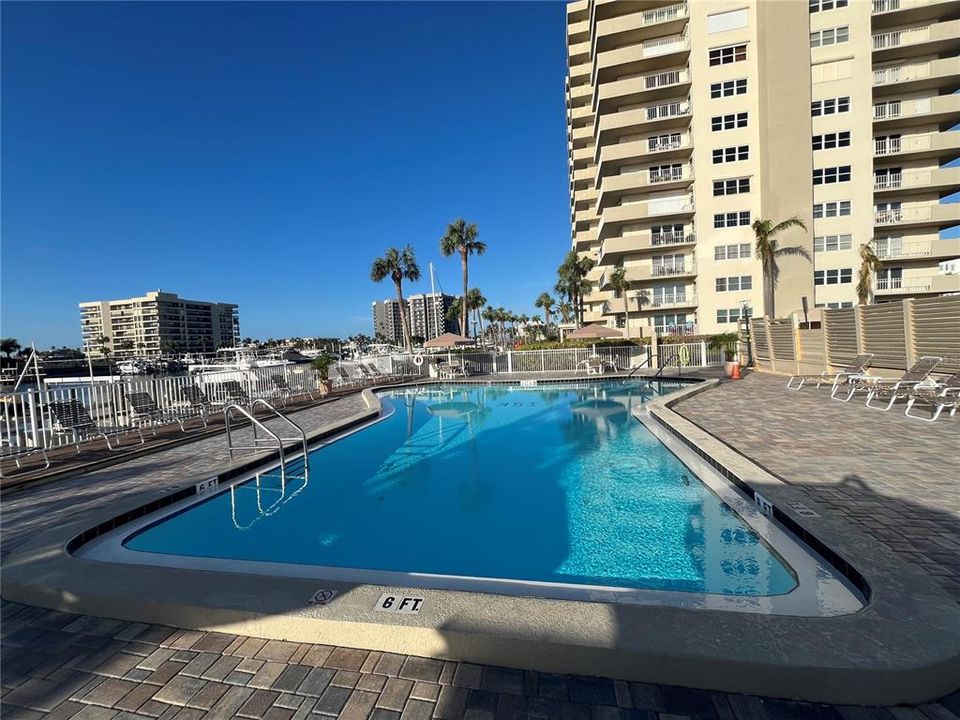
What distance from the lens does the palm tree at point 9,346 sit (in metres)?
68.8

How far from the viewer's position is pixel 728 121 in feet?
102

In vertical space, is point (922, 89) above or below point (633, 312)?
above

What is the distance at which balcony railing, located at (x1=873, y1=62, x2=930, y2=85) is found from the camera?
29.6m

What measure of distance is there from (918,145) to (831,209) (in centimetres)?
707

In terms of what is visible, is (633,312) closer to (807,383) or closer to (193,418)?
(807,383)

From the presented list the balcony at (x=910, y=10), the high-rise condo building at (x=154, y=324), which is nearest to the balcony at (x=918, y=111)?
the balcony at (x=910, y=10)

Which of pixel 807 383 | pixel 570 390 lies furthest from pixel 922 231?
pixel 570 390

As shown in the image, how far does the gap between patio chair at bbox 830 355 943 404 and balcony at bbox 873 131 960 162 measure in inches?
1187

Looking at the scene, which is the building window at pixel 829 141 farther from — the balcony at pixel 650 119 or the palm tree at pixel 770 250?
the balcony at pixel 650 119

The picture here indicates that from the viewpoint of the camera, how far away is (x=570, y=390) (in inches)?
673

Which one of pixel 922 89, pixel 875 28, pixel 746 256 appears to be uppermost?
pixel 875 28

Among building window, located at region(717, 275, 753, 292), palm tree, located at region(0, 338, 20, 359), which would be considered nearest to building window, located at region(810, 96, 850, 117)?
building window, located at region(717, 275, 753, 292)

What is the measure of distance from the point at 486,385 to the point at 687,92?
2862 centimetres

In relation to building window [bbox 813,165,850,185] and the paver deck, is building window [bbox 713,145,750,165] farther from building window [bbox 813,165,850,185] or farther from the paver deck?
→ the paver deck
